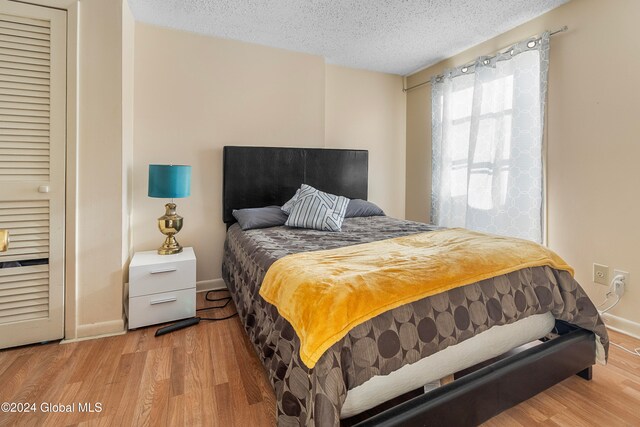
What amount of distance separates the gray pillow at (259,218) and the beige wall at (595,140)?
2334mm

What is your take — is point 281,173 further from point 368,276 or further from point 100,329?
point 368,276

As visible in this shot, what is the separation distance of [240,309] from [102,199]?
47.4 inches

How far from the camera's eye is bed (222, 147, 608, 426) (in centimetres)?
104

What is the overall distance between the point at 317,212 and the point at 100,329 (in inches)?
69.5

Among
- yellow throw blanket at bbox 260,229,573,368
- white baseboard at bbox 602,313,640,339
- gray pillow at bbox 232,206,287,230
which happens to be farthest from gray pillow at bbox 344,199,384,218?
white baseboard at bbox 602,313,640,339

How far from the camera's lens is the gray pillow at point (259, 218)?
8.60ft

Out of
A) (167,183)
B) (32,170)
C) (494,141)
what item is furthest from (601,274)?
(32,170)

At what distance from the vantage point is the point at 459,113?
335cm

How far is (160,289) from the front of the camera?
2.23m

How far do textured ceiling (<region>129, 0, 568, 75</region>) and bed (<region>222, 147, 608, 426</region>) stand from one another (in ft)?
6.22

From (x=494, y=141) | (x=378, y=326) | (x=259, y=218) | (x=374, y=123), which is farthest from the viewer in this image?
(x=374, y=123)

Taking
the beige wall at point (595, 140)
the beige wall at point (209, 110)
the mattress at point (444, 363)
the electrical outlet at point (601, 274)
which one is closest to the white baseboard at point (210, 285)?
the beige wall at point (209, 110)

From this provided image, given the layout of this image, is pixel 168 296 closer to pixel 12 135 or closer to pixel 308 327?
pixel 12 135

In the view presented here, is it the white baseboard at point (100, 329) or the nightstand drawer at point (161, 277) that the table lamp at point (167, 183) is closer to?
the nightstand drawer at point (161, 277)
